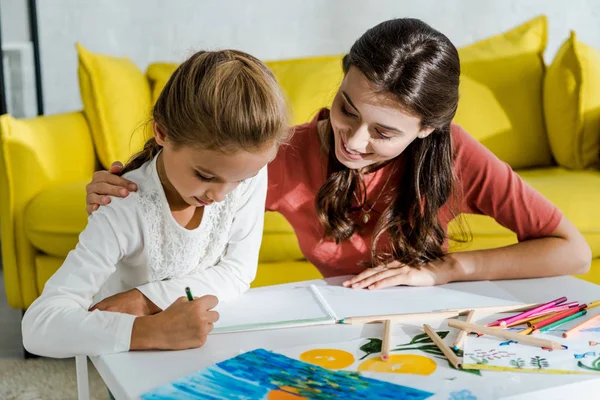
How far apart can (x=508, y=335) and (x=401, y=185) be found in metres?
0.49

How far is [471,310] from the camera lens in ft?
3.36

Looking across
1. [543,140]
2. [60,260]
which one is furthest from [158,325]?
[543,140]

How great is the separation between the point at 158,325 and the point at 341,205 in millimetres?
545

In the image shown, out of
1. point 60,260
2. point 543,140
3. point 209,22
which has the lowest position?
point 60,260

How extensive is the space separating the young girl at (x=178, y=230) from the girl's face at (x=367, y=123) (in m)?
0.17

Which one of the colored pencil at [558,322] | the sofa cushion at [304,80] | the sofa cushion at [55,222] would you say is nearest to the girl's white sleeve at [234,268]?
the colored pencil at [558,322]

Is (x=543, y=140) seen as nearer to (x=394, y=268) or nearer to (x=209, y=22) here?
(x=209, y=22)

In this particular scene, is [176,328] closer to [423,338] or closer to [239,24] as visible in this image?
[423,338]

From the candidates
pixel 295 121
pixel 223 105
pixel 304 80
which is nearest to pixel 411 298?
pixel 223 105

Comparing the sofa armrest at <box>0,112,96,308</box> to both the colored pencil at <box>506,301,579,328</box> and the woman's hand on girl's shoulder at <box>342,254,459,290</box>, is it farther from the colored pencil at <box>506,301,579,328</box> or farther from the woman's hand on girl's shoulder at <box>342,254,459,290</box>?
the colored pencil at <box>506,301,579,328</box>

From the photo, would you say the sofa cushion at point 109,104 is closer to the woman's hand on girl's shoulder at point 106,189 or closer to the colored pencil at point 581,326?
the woman's hand on girl's shoulder at point 106,189

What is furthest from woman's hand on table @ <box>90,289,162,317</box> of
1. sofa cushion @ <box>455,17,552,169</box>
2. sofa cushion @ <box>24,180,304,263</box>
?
sofa cushion @ <box>455,17,552,169</box>

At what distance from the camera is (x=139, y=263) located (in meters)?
1.11

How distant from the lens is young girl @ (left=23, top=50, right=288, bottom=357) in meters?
0.91
